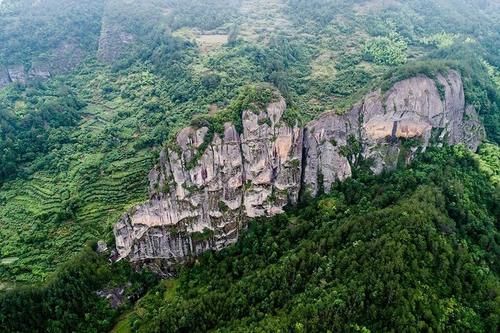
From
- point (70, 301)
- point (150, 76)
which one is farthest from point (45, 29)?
point (70, 301)

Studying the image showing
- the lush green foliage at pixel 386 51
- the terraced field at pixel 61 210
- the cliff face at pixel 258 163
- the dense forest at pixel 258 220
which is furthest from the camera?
the lush green foliage at pixel 386 51

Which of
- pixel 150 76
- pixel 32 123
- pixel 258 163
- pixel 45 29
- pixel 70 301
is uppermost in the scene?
pixel 45 29

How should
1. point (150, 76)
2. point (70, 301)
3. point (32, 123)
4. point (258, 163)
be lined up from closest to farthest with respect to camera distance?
point (70, 301) → point (258, 163) → point (32, 123) → point (150, 76)

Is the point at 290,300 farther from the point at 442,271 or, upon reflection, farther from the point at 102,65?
the point at 102,65

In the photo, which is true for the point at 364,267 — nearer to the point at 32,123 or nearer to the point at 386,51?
the point at 386,51

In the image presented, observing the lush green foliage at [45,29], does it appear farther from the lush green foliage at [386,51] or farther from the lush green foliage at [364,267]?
the lush green foliage at [364,267]

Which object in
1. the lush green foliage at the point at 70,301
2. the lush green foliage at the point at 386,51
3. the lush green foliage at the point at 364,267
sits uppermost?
the lush green foliage at the point at 386,51

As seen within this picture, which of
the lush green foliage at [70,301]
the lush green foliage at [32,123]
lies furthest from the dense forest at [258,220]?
the lush green foliage at [32,123]
